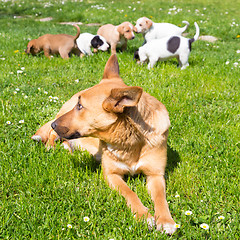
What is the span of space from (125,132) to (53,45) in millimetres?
5480

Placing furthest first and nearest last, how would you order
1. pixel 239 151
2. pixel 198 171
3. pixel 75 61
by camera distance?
pixel 75 61
pixel 239 151
pixel 198 171

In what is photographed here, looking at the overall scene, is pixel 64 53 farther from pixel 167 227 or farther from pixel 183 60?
pixel 167 227

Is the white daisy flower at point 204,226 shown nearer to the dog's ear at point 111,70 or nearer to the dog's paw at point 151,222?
the dog's paw at point 151,222

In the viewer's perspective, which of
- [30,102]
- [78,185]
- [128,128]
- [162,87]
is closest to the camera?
[128,128]

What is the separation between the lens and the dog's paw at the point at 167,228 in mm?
2240

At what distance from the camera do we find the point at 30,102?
4402 millimetres

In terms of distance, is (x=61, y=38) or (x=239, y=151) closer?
(x=239, y=151)

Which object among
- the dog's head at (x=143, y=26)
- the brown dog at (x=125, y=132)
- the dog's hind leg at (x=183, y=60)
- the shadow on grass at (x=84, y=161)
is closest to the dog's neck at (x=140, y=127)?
the brown dog at (x=125, y=132)

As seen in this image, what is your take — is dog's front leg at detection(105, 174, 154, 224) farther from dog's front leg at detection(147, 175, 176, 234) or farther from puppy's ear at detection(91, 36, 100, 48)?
puppy's ear at detection(91, 36, 100, 48)

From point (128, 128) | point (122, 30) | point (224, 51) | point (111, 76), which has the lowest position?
point (224, 51)

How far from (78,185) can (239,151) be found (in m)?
1.98

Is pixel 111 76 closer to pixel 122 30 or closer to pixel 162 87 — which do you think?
pixel 162 87

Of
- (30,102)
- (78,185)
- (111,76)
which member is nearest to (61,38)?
(30,102)

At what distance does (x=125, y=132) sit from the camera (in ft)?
8.43
